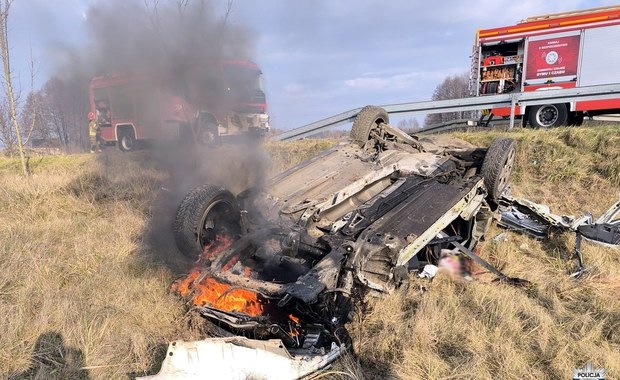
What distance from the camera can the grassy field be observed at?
2.68 meters

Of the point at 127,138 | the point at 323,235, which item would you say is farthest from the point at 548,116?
the point at 127,138

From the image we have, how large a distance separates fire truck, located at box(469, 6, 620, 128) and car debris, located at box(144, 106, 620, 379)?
15.0ft

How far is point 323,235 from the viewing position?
10.8 feet

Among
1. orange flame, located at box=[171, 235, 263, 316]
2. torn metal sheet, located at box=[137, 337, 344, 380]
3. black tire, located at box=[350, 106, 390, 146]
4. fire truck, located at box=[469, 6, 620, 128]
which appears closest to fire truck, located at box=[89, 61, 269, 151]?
black tire, located at box=[350, 106, 390, 146]

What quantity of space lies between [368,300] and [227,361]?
132 cm

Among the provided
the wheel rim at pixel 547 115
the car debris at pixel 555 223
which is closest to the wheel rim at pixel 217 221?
the car debris at pixel 555 223

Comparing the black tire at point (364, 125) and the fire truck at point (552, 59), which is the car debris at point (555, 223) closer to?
the black tire at point (364, 125)

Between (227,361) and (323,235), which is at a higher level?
(323,235)

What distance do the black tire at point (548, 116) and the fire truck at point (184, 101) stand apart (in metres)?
5.99

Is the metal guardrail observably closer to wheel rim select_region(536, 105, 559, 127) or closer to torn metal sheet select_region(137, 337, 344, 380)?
wheel rim select_region(536, 105, 559, 127)

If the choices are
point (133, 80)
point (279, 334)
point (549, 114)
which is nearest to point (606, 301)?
point (279, 334)

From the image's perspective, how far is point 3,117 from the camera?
1032 centimetres

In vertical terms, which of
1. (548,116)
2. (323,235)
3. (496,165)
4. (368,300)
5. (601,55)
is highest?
(601,55)

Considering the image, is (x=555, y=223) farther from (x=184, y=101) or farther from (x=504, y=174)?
(x=184, y=101)
